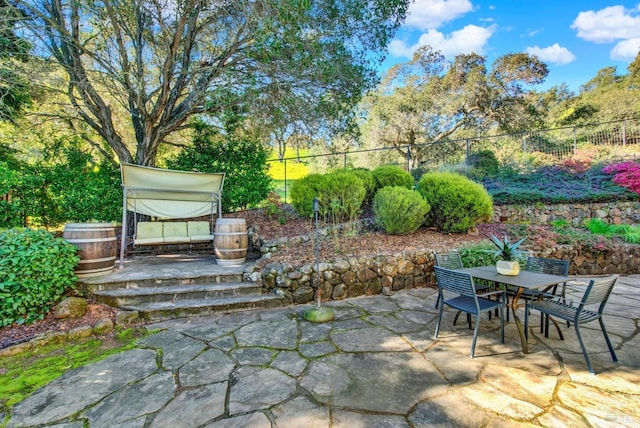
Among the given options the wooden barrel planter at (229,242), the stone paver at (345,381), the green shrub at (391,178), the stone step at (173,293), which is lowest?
the stone paver at (345,381)

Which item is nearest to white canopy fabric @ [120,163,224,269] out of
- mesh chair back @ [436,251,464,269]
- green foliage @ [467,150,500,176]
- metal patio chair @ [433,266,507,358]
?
mesh chair back @ [436,251,464,269]

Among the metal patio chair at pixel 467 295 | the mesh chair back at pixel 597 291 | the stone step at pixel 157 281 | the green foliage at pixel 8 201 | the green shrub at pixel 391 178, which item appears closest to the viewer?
the mesh chair back at pixel 597 291

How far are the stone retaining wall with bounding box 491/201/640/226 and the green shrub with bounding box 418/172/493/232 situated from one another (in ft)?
7.56

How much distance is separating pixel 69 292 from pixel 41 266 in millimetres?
494

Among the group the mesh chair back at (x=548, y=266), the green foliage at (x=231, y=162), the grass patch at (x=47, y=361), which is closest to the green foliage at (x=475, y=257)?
the mesh chair back at (x=548, y=266)

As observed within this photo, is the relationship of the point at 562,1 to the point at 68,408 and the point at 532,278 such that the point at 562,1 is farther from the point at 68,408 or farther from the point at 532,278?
the point at 68,408

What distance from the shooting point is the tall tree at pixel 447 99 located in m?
13.0

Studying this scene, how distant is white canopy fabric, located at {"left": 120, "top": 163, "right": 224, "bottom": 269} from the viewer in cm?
472

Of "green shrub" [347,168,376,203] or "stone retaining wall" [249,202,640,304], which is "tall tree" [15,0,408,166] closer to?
"green shrub" [347,168,376,203]

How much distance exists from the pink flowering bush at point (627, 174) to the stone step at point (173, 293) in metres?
9.11

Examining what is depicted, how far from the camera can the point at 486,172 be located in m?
8.92

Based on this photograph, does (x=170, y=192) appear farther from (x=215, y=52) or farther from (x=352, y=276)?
(x=352, y=276)

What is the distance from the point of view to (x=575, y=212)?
7152 millimetres

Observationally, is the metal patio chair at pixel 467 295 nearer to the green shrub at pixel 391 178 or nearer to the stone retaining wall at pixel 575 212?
the green shrub at pixel 391 178
